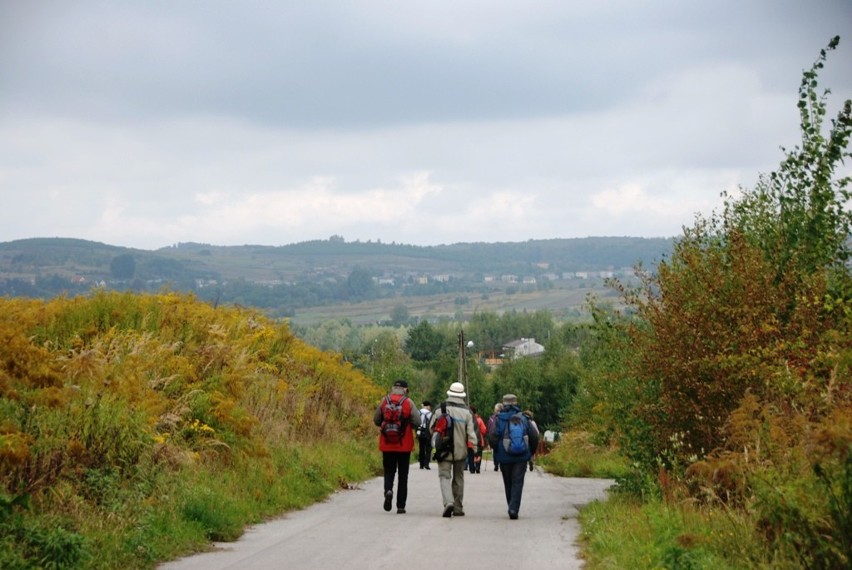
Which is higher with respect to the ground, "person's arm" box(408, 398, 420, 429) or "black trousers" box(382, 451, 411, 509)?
"person's arm" box(408, 398, 420, 429)

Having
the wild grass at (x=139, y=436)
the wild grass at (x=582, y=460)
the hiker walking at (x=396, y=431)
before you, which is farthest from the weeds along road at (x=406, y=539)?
the wild grass at (x=582, y=460)

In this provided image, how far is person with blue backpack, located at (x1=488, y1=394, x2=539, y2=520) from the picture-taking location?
1762cm

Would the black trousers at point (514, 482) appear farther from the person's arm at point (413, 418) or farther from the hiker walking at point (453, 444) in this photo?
the person's arm at point (413, 418)

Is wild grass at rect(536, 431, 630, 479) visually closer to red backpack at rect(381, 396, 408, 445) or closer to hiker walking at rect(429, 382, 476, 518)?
hiker walking at rect(429, 382, 476, 518)

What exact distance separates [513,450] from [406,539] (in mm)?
4093

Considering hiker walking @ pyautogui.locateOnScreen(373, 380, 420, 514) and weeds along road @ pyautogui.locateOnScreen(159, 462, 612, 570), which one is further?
hiker walking @ pyautogui.locateOnScreen(373, 380, 420, 514)

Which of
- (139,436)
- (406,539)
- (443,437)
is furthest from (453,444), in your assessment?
(139,436)

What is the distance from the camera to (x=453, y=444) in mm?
18141

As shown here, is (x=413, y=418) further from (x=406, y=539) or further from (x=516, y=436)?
(x=406, y=539)

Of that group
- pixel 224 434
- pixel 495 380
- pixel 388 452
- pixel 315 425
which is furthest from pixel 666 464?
pixel 495 380

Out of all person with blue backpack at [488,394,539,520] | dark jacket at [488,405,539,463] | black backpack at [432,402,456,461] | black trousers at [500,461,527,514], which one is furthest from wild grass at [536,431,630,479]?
black backpack at [432,402,456,461]

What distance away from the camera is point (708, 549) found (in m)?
10.8

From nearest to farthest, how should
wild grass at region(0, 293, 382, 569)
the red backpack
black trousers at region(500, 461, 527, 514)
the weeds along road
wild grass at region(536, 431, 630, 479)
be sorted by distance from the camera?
wild grass at region(0, 293, 382, 569) → the weeds along road → black trousers at region(500, 461, 527, 514) → the red backpack → wild grass at region(536, 431, 630, 479)

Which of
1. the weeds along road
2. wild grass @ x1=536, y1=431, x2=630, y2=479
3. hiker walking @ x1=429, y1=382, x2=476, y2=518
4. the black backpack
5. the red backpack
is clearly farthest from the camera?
wild grass @ x1=536, y1=431, x2=630, y2=479
